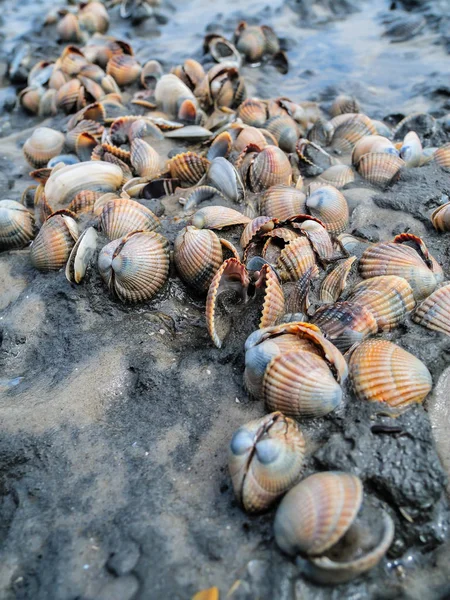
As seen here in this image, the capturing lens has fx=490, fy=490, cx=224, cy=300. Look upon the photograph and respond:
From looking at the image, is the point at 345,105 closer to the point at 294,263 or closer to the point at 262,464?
the point at 294,263

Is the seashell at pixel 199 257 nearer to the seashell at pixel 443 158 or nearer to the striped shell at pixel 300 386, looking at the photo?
the striped shell at pixel 300 386

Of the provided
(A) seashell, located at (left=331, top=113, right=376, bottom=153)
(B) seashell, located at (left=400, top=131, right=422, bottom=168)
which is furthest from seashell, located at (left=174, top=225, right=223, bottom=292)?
(A) seashell, located at (left=331, top=113, right=376, bottom=153)

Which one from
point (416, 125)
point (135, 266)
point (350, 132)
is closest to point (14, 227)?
point (135, 266)

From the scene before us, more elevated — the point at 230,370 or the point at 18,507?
the point at 230,370

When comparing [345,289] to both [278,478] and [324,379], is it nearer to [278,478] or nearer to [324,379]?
[324,379]

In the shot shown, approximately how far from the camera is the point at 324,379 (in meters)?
2.70

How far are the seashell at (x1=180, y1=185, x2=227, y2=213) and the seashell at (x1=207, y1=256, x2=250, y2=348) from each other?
1.15m

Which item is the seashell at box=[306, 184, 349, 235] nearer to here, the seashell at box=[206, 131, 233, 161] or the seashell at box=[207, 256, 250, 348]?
the seashell at box=[207, 256, 250, 348]

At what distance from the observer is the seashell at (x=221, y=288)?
10.8ft

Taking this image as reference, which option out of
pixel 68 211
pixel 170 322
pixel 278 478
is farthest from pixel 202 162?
pixel 278 478

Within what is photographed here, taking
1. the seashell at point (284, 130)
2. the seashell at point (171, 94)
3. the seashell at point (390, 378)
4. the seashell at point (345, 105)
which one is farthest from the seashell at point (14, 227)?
the seashell at point (345, 105)

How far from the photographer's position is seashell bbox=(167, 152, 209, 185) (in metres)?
4.74

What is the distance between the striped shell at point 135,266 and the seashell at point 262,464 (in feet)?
4.85

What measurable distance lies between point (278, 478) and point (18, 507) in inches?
56.3
